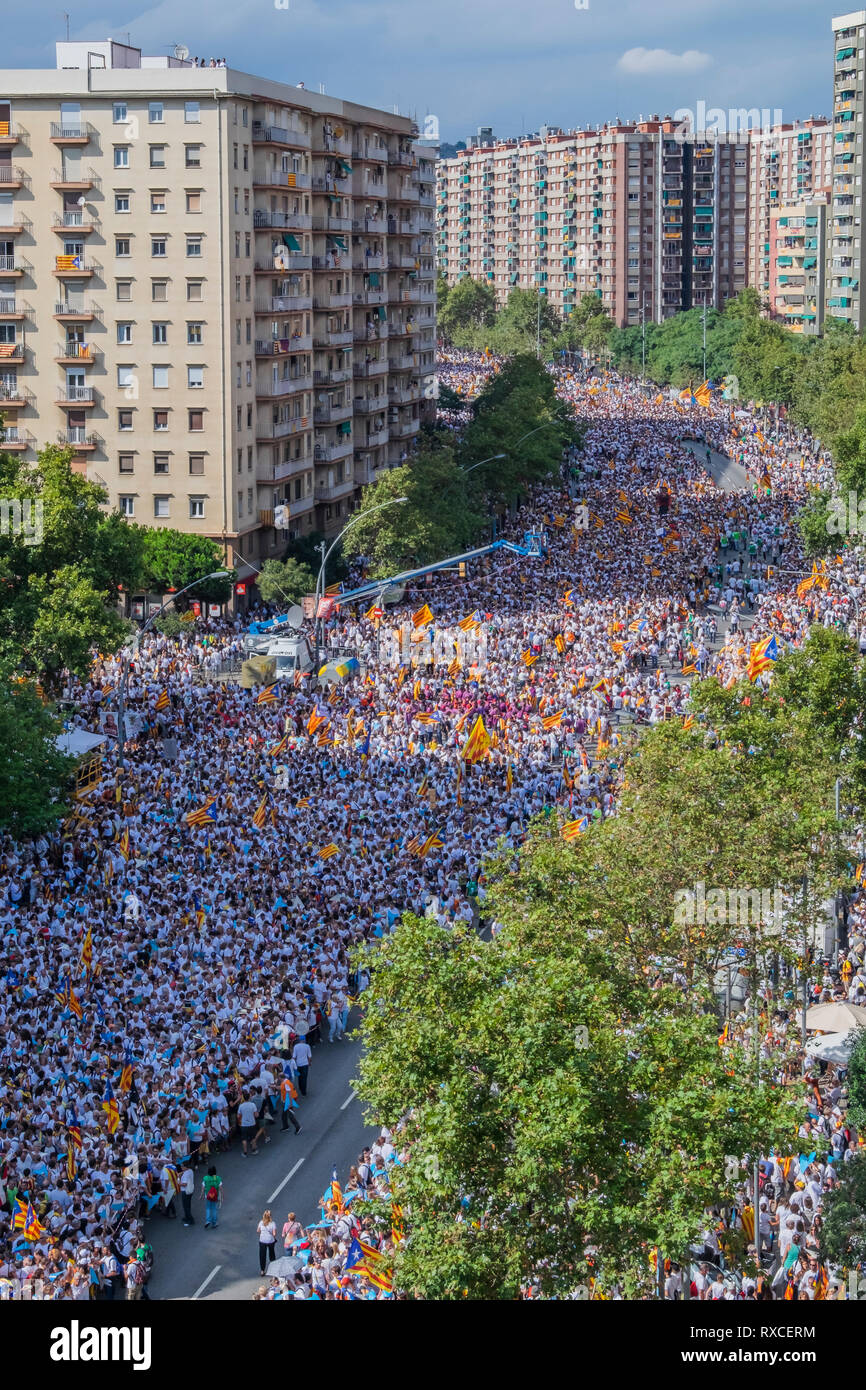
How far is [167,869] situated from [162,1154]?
1125cm

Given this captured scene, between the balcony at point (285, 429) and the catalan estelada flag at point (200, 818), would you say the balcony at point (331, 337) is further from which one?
the catalan estelada flag at point (200, 818)

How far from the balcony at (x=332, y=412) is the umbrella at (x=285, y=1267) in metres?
63.5

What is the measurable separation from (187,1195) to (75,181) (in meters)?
53.3

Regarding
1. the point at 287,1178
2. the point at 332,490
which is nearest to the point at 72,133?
the point at 332,490

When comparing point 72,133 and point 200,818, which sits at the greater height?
point 72,133

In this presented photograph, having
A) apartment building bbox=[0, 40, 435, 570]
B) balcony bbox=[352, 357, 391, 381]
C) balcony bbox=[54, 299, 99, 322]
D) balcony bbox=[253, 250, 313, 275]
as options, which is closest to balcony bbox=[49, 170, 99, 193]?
apartment building bbox=[0, 40, 435, 570]

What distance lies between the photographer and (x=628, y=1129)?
17406mm

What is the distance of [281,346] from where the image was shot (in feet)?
246

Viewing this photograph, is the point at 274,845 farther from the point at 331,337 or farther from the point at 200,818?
the point at 331,337

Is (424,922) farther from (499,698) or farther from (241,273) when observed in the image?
(241,273)

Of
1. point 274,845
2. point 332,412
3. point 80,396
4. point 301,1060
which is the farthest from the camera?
point 332,412

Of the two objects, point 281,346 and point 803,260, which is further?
point 803,260

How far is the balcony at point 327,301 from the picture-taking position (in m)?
82.9
